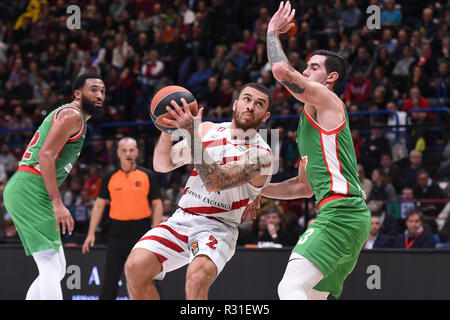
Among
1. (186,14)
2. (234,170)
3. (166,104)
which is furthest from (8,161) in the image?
(234,170)

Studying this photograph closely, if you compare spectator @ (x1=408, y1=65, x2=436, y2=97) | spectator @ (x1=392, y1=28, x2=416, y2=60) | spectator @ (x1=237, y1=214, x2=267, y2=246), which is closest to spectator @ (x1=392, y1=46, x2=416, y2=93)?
spectator @ (x1=392, y1=28, x2=416, y2=60)

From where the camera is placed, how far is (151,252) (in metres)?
4.70

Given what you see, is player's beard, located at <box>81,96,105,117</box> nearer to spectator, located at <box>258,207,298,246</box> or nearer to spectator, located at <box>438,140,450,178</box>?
spectator, located at <box>258,207,298,246</box>

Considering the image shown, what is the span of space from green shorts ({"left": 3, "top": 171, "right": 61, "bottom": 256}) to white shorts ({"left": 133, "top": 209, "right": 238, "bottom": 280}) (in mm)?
1183

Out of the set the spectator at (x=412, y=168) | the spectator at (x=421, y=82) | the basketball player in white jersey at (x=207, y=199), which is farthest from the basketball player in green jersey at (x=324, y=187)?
the spectator at (x=421, y=82)

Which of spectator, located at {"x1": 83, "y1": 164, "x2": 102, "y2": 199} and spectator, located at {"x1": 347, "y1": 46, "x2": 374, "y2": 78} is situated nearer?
spectator, located at {"x1": 83, "y1": 164, "x2": 102, "y2": 199}

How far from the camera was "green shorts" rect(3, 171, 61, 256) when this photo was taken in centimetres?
562

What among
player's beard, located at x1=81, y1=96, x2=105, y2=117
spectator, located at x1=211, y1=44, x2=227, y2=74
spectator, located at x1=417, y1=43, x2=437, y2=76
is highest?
spectator, located at x1=211, y1=44, x2=227, y2=74

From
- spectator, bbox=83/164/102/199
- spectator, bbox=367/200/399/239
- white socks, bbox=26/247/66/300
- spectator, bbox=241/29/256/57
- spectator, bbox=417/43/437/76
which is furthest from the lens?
spectator, bbox=241/29/256/57

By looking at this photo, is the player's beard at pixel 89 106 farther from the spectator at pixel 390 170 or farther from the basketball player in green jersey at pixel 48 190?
the spectator at pixel 390 170

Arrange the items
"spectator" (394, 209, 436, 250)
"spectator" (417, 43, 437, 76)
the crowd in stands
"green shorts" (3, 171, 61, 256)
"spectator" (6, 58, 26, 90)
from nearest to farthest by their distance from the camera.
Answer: "green shorts" (3, 171, 61, 256) < "spectator" (394, 209, 436, 250) < the crowd in stands < "spectator" (417, 43, 437, 76) < "spectator" (6, 58, 26, 90)

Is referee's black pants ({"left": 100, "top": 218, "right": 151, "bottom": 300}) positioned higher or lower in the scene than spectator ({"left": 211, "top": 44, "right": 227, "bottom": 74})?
lower

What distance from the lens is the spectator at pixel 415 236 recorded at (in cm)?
781
